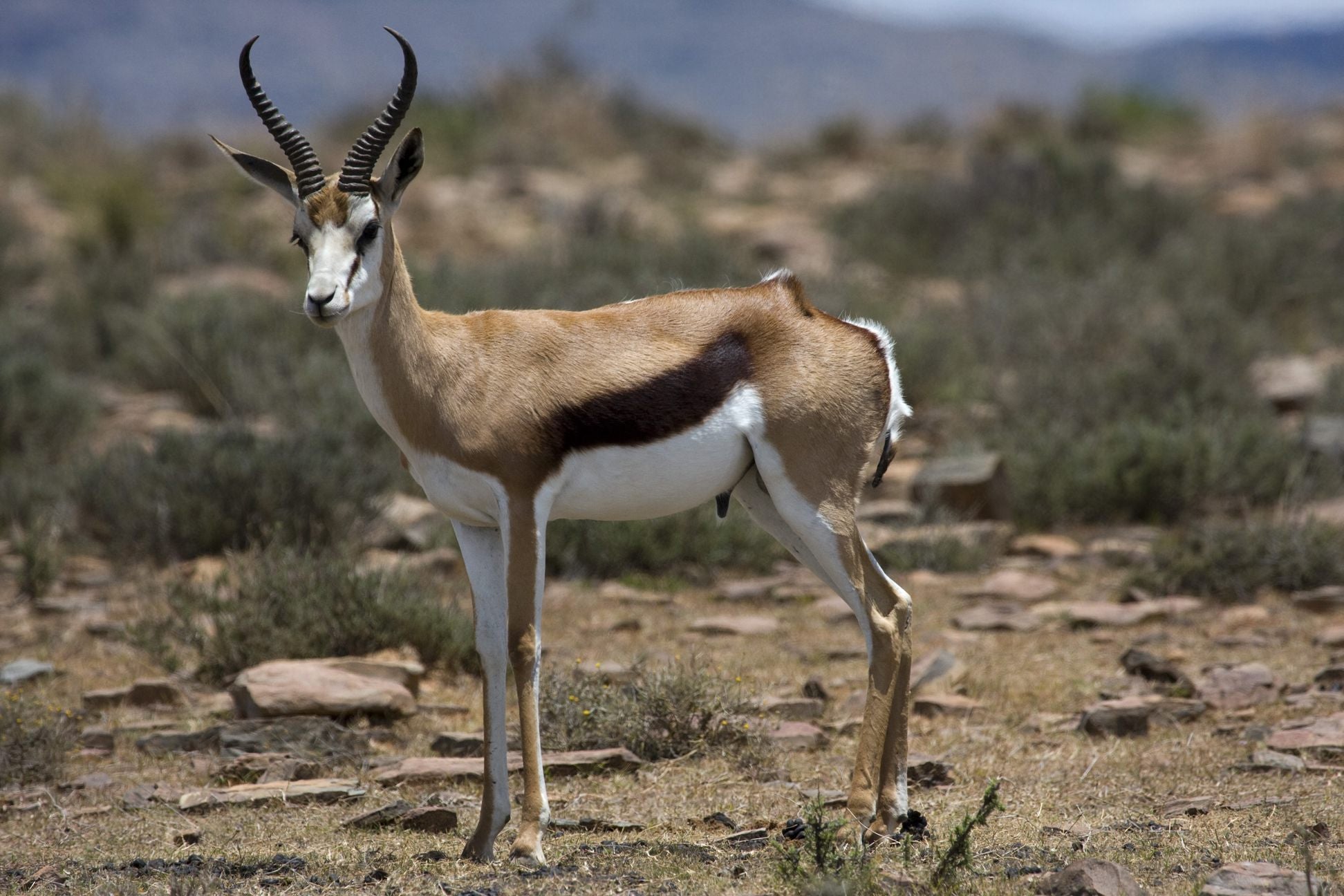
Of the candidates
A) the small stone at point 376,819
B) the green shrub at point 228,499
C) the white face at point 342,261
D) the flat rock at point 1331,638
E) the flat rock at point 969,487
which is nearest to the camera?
the white face at point 342,261

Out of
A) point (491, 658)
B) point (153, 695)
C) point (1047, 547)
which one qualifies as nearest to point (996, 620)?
point (1047, 547)

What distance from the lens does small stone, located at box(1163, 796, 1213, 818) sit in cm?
539

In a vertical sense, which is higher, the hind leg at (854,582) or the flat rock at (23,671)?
the hind leg at (854,582)

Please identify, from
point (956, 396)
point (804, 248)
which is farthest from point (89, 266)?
point (956, 396)

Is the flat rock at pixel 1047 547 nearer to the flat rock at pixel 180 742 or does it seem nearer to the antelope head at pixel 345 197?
the flat rock at pixel 180 742

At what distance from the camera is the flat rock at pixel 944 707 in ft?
23.0

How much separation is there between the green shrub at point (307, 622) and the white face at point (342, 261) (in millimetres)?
3115

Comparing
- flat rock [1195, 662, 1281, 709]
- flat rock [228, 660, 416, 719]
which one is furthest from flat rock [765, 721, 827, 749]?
flat rock [1195, 662, 1281, 709]

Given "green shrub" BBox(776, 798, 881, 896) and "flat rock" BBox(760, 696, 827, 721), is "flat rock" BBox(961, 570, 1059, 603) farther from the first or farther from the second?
"green shrub" BBox(776, 798, 881, 896)

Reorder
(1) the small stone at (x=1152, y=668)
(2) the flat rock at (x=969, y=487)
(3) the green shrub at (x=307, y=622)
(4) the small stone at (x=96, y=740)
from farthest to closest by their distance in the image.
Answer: (2) the flat rock at (x=969, y=487)
(3) the green shrub at (x=307, y=622)
(1) the small stone at (x=1152, y=668)
(4) the small stone at (x=96, y=740)

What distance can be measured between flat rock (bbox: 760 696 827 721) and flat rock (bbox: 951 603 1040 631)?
6.02ft

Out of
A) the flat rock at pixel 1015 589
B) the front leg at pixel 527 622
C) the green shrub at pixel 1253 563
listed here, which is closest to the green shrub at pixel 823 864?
the front leg at pixel 527 622

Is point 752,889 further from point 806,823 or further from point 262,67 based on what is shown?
point 262,67

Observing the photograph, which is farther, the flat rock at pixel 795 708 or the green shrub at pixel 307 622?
the green shrub at pixel 307 622
